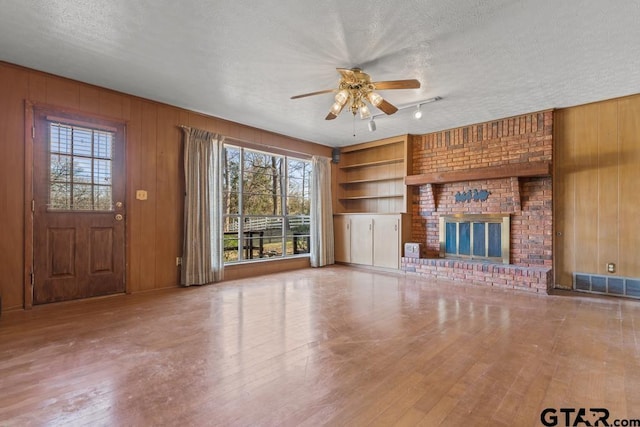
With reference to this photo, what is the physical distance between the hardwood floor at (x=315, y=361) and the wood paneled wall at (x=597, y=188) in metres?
0.75

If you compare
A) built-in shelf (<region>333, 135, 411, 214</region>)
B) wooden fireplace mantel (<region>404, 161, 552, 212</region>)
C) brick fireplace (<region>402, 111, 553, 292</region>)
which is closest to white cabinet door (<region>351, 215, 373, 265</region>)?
built-in shelf (<region>333, 135, 411, 214</region>)

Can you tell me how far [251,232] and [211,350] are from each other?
3.35 m

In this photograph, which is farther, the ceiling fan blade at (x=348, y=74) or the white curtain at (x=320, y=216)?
the white curtain at (x=320, y=216)

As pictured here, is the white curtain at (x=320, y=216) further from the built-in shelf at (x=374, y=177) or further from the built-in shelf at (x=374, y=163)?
the built-in shelf at (x=374, y=163)

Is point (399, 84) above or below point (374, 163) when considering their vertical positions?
above

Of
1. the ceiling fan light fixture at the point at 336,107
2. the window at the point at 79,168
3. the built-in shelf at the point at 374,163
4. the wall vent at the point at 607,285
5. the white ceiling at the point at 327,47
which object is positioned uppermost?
the white ceiling at the point at 327,47

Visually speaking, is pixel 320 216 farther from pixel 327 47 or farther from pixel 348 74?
pixel 327 47

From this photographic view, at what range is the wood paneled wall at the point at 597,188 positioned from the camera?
4.00 m

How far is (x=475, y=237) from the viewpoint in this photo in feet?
17.2

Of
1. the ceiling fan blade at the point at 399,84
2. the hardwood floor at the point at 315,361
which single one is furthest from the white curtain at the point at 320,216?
the ceiling fan blade at the point at 399,84

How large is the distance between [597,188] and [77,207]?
264 inches

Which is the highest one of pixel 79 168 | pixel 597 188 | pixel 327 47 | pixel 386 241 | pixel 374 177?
pixel 327 47

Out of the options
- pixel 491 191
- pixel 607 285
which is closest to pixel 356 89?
pixel 491 191

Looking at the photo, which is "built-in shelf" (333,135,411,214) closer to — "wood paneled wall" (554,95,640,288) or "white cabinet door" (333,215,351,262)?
"white cabinet door" (333,215,351,262)
